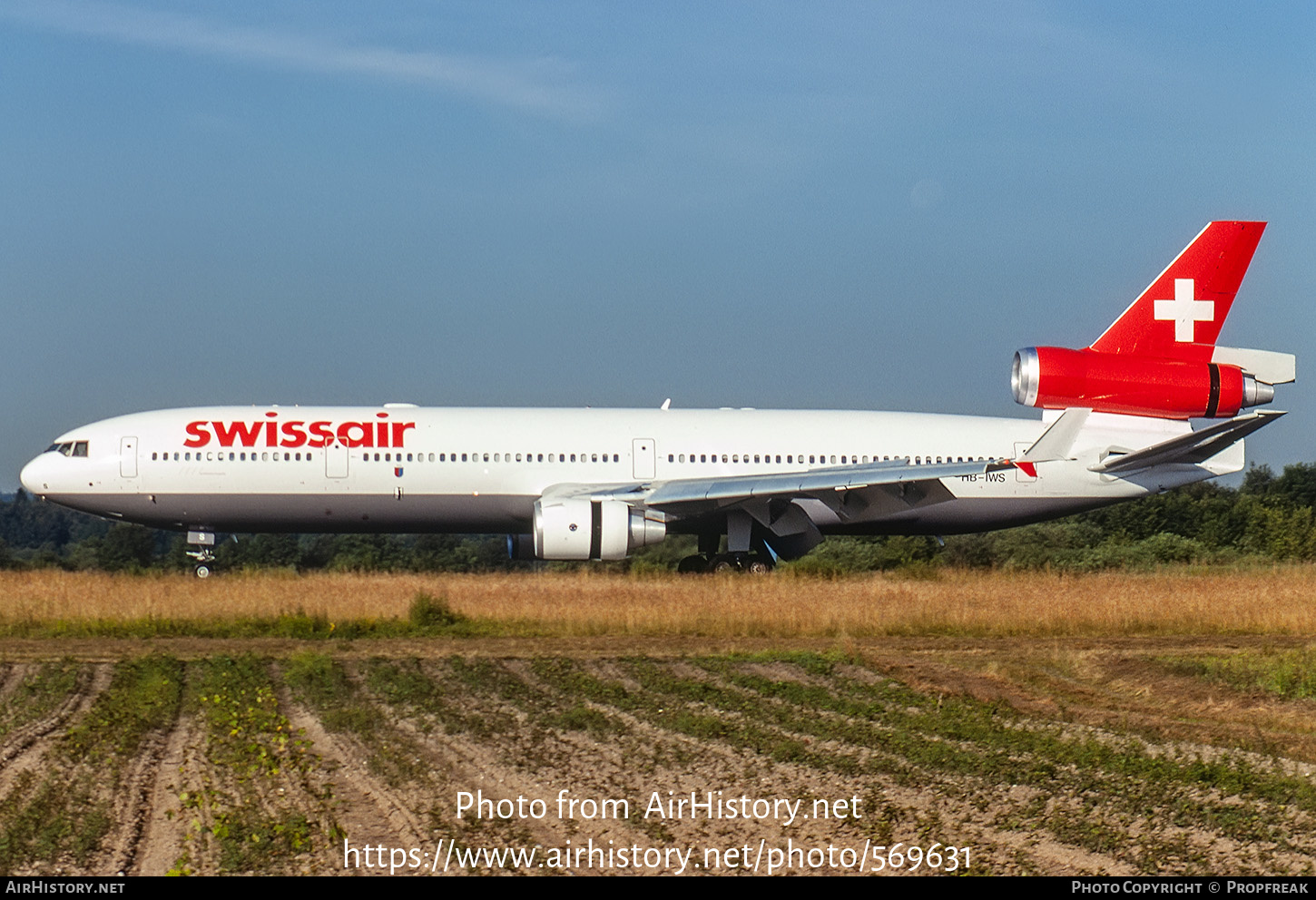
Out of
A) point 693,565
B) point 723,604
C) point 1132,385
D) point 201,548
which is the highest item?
point 1132,385

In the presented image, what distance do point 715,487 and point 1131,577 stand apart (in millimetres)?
9395

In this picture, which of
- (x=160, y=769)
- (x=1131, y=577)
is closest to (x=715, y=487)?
(x=1131, y=577)

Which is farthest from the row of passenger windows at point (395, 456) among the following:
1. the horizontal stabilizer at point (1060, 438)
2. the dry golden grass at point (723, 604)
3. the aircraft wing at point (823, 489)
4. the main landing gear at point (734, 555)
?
the horizontal stabilizer at point (1060, 438)

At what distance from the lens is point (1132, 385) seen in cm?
2719

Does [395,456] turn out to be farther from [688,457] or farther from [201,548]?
[688,457]

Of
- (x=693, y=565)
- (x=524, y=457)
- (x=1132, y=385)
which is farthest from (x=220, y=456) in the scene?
(x=1132, y=385)

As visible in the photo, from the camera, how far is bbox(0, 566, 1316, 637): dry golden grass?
20.5 m

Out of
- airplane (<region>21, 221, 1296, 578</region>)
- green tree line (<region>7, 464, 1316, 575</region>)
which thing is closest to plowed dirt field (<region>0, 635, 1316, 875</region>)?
airplane (<region>21, 221, 1296, 578</region>)

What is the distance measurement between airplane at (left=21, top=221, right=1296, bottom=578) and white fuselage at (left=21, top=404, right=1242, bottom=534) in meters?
0.04

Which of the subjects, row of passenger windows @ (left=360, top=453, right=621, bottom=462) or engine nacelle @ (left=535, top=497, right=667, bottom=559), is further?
row of passenger windows @ (left=360, top=453, right=621, bottom=462)

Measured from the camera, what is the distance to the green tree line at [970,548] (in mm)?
35531

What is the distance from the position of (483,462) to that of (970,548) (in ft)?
63.2

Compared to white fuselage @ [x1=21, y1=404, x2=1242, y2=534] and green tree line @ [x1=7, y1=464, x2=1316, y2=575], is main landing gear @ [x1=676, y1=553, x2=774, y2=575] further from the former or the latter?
green tree line @ [x1=7, y1=464, x2=1316, y2=575]
